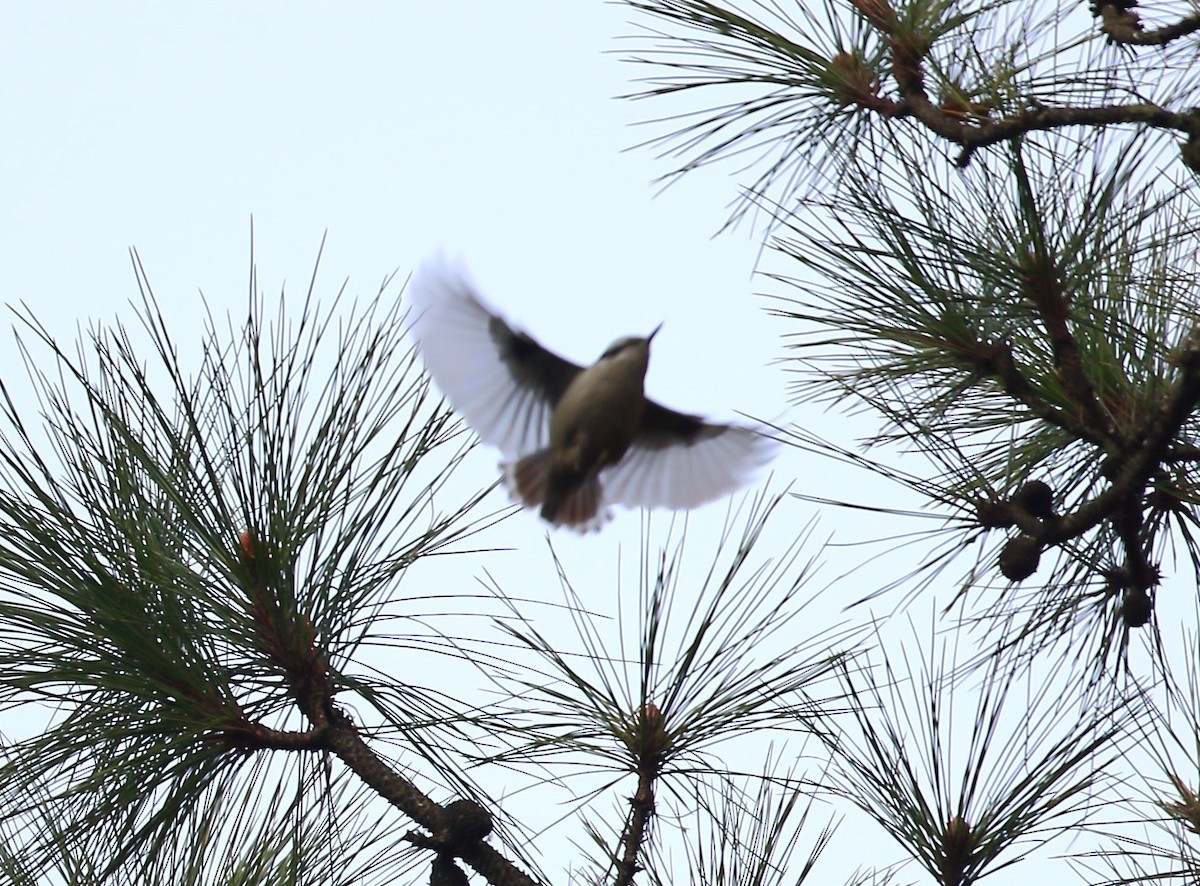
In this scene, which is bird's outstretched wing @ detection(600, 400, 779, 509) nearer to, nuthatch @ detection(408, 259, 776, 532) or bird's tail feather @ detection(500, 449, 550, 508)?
nuthatch @ detection(408, 259, 776, 532)

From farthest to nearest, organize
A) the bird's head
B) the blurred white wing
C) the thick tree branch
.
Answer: the blurred white wing
the bird's head
the thick tree branch

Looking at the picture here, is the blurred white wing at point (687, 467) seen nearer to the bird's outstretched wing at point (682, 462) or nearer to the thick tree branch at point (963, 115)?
the bird's outstretched wing at point (682, 462)

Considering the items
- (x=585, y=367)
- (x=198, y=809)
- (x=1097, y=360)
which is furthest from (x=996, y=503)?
(x=198, y=809)

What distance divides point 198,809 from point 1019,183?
115cm

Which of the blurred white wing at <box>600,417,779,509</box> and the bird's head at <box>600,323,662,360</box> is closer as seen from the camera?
the bird's head at <box>600,323,662,360</box>

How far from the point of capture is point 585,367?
7.64 ft

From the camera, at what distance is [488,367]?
234cm

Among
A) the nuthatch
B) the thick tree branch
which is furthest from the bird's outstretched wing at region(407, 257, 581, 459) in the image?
the thick tree branch

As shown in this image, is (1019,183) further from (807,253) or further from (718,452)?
(718,452)

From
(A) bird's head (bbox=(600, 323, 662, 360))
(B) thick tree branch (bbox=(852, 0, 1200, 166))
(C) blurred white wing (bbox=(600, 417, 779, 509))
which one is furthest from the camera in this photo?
(C) blurred white wing (bbox=(600, 417, 779, 509))

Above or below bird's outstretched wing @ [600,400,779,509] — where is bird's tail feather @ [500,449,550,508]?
below

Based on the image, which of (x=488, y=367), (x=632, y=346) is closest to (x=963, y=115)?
(x=632, y=346)

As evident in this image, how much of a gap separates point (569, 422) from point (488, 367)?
0.26 m

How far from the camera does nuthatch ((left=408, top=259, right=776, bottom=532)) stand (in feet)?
6.98
